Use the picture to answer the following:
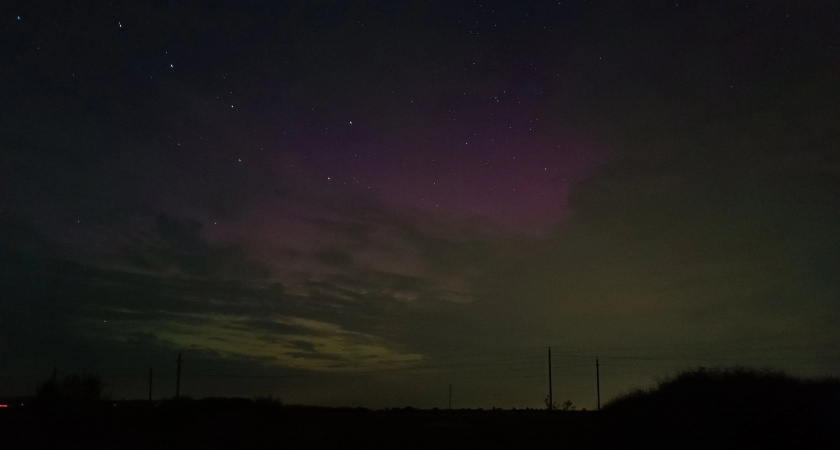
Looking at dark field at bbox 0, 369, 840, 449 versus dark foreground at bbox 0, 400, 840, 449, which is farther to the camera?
dark field at bbox 0, 369, 840, 449

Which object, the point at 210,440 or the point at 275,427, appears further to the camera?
the point at 275,427

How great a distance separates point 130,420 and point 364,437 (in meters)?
19.4

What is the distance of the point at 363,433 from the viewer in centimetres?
3591

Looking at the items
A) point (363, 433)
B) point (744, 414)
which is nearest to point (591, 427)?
point (363, 433)

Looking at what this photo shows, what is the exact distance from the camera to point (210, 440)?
3400 cm

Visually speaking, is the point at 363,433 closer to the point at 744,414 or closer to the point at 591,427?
the point at 591,427

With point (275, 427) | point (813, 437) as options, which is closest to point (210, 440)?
point (275, 427)

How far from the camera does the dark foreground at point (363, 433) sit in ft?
71.0

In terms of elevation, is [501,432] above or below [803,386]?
below

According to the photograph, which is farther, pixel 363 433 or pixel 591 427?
pixel 363 433

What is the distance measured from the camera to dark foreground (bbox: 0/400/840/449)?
2164 centimetres

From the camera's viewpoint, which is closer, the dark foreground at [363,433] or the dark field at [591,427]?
the dark foreground at [363,433]

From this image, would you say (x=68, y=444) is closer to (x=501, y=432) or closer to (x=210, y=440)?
(x=210, y=440)

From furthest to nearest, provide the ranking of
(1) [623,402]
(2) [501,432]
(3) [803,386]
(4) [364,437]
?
(1) [623,402] < (2) [501,432] < (4) [364,437] < (3) [803,386]
